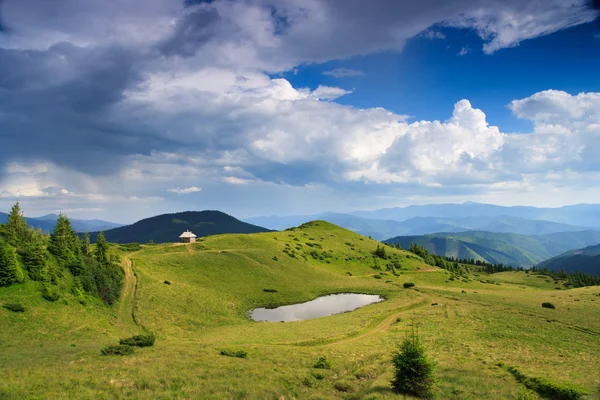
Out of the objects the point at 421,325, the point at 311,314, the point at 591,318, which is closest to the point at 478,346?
the point at 421,325

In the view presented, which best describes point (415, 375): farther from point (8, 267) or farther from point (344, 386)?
point (8, 267)

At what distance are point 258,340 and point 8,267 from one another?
36773 mm

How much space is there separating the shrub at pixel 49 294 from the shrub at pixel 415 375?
160 ft

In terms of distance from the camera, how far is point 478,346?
41.1m

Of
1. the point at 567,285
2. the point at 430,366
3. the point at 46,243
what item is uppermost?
the point at 46,243

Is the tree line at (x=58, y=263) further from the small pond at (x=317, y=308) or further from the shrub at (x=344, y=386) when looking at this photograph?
the shrub at (x=344, y=386)

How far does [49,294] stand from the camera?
1826 inches

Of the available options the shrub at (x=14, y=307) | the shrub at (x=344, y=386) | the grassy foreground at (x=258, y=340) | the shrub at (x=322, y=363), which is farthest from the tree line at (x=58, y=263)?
the shrub at (x=344, y=386)

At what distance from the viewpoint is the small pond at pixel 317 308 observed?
66938 mm

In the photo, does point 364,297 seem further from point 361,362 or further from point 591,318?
point 361,362

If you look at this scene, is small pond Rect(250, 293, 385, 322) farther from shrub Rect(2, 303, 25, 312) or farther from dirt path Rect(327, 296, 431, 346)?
shrub Rect(2, 303, 25, 312)

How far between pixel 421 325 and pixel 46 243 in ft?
234

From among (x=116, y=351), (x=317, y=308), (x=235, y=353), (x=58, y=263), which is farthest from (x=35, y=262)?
(x=317, y=308)

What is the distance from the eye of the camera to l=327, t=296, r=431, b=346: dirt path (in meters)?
46.7
